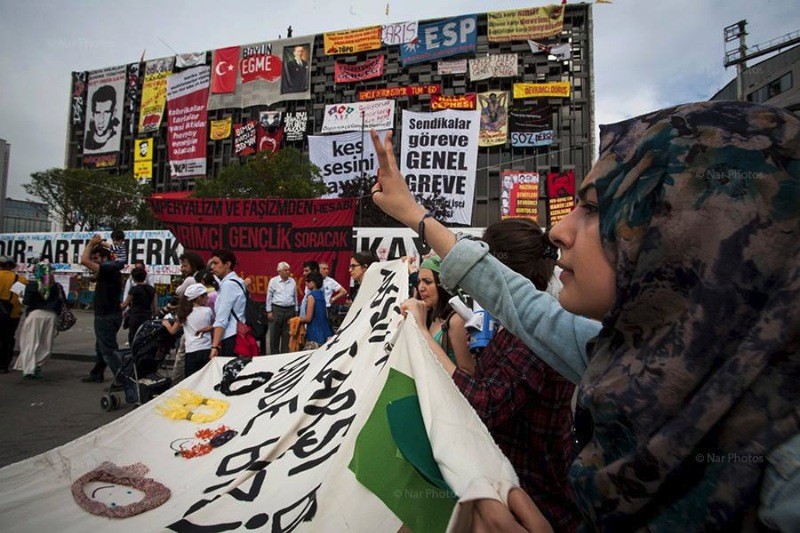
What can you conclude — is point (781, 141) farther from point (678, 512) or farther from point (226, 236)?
point (226, 236)

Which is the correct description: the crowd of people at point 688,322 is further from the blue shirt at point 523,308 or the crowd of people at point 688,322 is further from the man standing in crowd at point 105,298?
the man standing in crowd at point 105,298

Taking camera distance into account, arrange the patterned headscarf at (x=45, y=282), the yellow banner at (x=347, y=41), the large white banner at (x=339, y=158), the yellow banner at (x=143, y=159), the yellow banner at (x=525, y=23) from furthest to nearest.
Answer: the yellow banner at (x=143, y=159) → the yellow banner at (x=347, y=41) → the yellow banner at (x=525, y=23) → the large white banner at (x=339, y=158) → the patterned headscarf at (x=45, y=282)

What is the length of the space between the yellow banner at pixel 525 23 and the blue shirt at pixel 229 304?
104ft

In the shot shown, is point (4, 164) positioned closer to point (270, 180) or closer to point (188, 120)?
point (188, 120)

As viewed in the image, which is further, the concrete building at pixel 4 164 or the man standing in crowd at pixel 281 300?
the concrete building at pixel 4 164

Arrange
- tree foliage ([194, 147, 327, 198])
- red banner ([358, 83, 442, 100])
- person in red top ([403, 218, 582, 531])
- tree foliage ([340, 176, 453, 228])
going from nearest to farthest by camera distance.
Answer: person in red top ([403, 218, 582, 531]) → tree foliage ([340, 176, 453, 228]) → tree foliage ([194, 147, 327, 198]) → red banner ([358, 83, 442, 100])

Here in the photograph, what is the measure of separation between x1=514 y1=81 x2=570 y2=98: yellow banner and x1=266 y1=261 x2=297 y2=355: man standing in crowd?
1108 inches

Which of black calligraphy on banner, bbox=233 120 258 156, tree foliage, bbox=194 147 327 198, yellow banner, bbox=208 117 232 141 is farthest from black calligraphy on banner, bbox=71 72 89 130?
tree foliage, bbox=194 147 327 198

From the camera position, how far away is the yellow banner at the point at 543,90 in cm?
3019

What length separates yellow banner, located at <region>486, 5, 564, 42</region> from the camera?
29.6m

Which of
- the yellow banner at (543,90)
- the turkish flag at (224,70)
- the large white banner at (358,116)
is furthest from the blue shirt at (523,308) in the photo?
the turkish flag at (224,70)

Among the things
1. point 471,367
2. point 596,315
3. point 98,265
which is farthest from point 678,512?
point 98,265

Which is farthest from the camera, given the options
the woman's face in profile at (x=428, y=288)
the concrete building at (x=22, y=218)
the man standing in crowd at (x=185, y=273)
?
the concrete building at (x=22, y=218)

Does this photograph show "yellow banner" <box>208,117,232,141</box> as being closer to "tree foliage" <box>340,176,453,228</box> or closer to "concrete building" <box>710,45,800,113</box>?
"tree foliage" <box>340,176,453,228</box>
